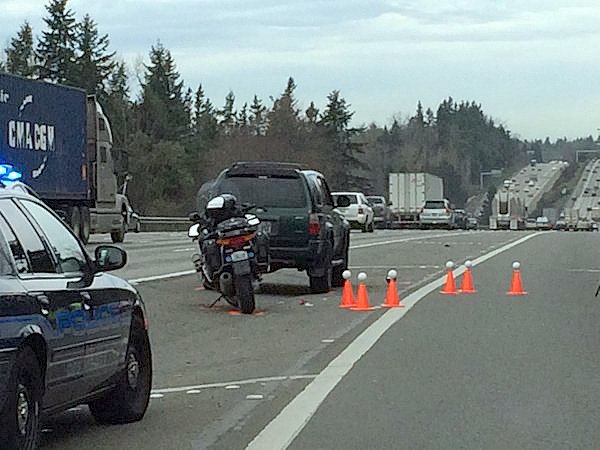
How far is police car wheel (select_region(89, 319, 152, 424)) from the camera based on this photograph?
8.93m

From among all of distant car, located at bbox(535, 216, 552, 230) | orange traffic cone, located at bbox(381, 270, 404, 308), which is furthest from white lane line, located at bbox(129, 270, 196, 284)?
distant car, located at bbox(535, 216, 552, 230)

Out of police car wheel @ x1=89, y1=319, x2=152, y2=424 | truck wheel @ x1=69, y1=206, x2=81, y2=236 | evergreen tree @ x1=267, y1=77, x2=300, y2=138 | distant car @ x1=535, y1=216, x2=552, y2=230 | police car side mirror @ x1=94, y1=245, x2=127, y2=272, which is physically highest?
evergreen tree @ x1=267, y1=77, x2=300, y2=138

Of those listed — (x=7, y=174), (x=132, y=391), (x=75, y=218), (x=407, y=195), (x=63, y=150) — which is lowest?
(x=132, y=391)

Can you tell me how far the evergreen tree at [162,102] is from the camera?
10181 centimetres

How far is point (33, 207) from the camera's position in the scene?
8.07 metres

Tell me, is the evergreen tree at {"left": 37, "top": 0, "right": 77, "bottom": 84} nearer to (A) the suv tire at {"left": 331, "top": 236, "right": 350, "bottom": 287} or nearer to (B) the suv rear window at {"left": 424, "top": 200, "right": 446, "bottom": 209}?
(B) the suv rear window at {"left": 424, "top": 200, "right": 446, "bottom": 209}

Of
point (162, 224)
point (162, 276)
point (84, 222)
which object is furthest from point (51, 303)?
point (162, 224)

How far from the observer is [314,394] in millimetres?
10398

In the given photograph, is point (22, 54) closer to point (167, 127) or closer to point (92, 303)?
point (167, 127)

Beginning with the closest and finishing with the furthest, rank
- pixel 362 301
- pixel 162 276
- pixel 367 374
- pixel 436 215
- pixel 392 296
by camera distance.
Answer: pixel 367 374
pixel 362 301
pixel 392 296
pixel 162 276
pixel 436 215

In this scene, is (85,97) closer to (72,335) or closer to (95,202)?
(95,202)

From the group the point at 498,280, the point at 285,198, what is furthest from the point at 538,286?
the point at 285,198

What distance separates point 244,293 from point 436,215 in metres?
56.2

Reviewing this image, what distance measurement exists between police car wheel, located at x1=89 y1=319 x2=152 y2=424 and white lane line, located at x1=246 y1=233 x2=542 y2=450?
0.92 meters
